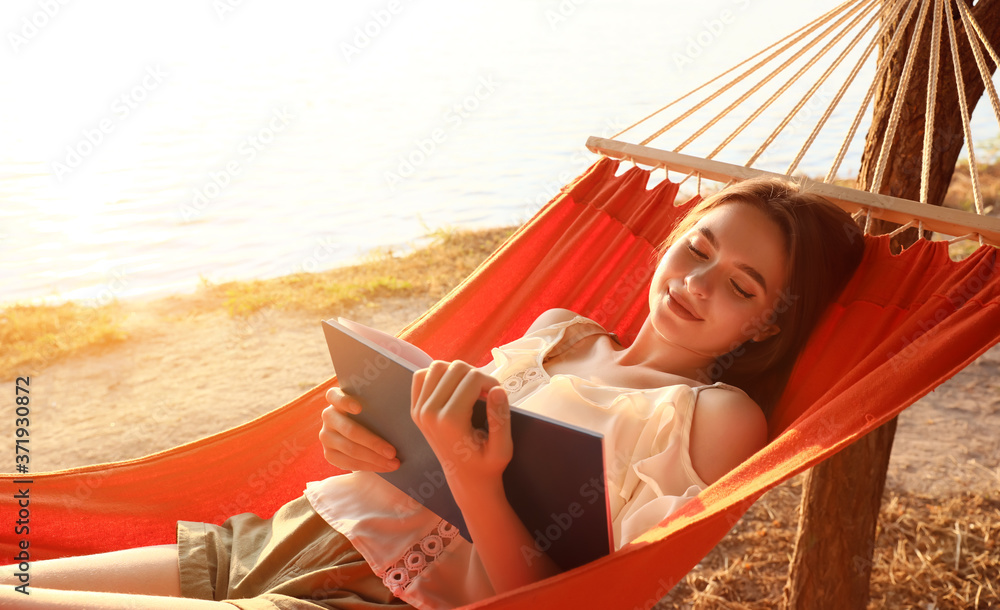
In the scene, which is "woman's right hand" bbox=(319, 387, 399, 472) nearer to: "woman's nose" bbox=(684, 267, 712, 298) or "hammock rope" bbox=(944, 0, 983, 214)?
"woman's nose" bbox=(684, 267, 712, 298)

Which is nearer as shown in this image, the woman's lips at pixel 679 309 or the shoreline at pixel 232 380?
the woman's lips at pixel 679 309

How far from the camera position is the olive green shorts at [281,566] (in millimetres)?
1166

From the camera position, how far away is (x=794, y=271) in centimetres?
141

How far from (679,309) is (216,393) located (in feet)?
8.52

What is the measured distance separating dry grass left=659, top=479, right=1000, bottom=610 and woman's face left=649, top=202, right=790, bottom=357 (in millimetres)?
902

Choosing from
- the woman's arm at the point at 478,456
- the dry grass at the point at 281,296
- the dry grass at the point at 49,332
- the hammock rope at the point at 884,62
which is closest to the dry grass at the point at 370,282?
the dry grass at the point at 281,296

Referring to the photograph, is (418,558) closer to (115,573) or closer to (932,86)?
(115,573)

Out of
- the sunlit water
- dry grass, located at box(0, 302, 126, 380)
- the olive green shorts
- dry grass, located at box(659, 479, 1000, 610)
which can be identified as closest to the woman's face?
the olive green shorts

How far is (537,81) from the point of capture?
10828 mm

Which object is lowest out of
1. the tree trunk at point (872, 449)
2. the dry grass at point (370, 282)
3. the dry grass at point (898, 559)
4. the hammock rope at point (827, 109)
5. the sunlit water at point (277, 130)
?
the dry grass at point (898, 559)

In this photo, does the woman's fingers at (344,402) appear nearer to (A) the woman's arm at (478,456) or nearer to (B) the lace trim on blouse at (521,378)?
(A) the woman's arm at (478,456)

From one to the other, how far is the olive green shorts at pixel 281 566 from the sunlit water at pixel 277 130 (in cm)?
363

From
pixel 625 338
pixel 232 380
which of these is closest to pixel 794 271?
pixel 625 338

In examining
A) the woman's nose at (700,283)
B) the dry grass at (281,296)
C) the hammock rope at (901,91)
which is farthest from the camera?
the dry grass at (281,296)
